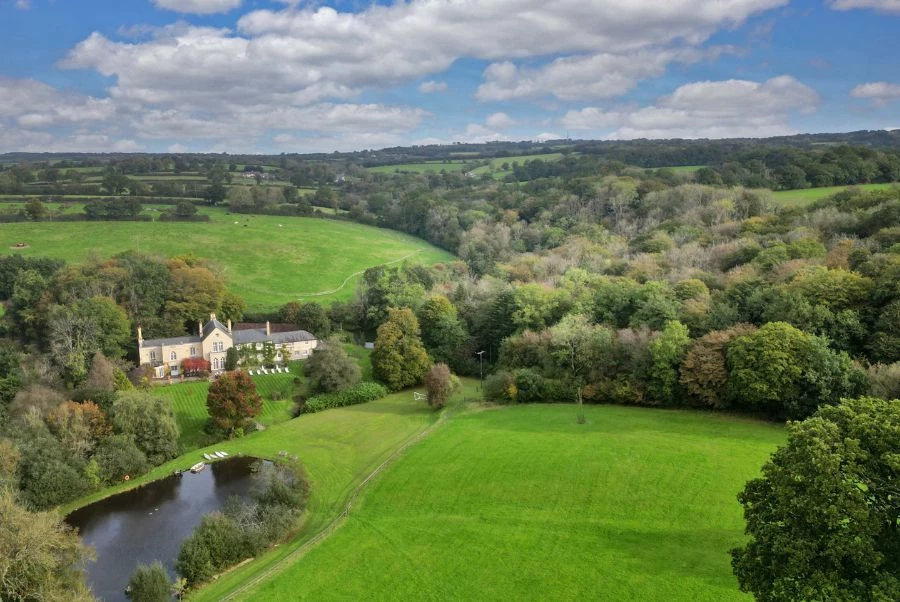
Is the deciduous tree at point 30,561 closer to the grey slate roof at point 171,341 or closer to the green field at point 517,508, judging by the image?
the green field at point 517,508

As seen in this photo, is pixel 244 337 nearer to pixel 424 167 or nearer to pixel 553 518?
pixel 553 518

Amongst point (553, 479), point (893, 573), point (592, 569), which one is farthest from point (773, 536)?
point (553, 479)

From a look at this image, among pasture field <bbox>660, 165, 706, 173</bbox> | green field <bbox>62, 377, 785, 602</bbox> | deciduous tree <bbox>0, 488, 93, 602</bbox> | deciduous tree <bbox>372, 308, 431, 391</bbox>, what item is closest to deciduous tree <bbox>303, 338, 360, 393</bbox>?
deciduous tree <bbox>372, 308, 431, 391</bbox>

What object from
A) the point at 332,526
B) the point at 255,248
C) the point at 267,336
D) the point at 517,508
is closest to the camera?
the point at 517,508

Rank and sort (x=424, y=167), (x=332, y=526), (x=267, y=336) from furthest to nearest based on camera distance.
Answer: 1. (x=424, y=167)
2. (x=267, y=336)
3. (x=332, y=526)

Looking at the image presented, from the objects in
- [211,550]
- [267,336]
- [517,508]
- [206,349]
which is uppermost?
[267,336]

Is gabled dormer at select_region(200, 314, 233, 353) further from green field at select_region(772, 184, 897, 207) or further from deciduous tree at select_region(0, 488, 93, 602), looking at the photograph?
green field at select_region(772, 184, 897, 207)

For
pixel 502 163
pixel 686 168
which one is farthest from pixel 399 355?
pixel 502 163

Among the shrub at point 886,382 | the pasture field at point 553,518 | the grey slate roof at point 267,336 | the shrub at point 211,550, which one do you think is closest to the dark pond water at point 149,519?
the shrub at point 211,550
